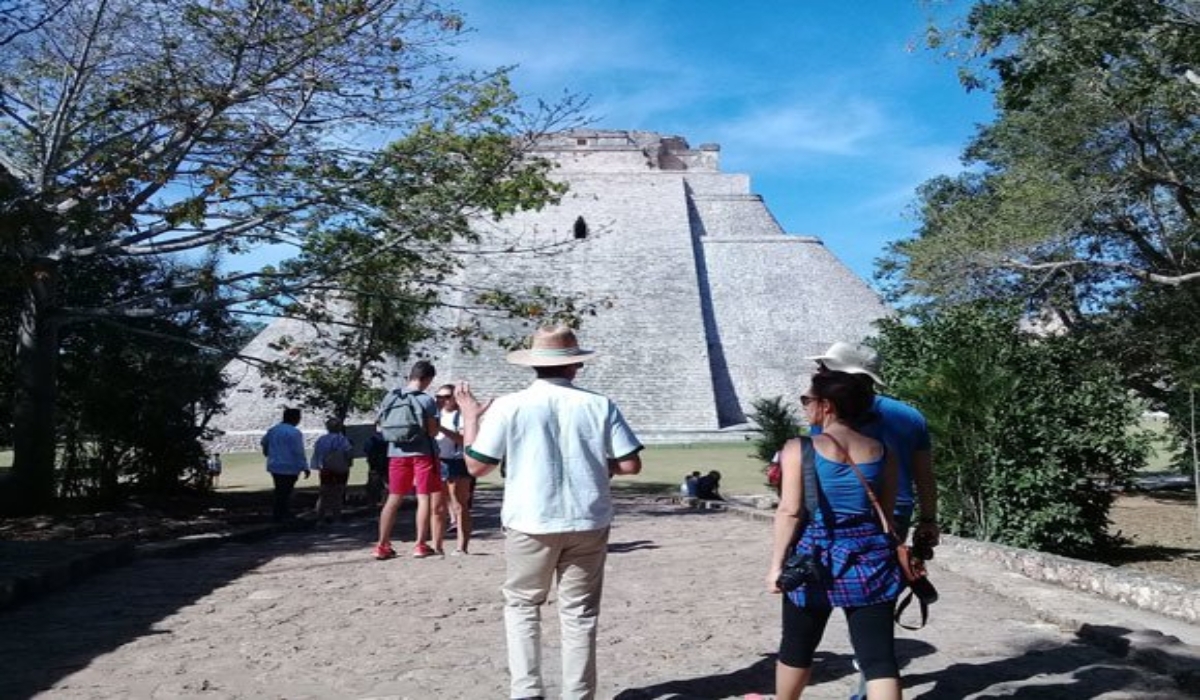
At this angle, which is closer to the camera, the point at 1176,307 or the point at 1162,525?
the point at 1162,525

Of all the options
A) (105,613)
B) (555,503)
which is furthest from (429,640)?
(105,613)

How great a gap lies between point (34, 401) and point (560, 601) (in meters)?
9.37

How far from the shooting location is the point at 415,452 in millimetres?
7184

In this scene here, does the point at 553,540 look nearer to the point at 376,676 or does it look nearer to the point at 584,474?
the point at 584,474

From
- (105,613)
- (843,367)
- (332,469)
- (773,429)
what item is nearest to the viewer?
(843,367)

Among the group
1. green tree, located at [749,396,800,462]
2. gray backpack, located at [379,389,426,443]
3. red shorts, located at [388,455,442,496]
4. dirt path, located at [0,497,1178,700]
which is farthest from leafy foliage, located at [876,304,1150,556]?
green tree, located at [749,396,800,462]

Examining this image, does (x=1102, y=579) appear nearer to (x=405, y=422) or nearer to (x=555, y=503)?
(x=555, y=503)

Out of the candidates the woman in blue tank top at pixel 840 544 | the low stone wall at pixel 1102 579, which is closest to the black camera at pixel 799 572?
the woman in blue tank top at pixel 840 544

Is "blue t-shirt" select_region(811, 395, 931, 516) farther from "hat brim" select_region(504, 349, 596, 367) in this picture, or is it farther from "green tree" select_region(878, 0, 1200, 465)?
"green tree" select_region(878, 0, 1200, 465)

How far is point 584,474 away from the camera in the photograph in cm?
351

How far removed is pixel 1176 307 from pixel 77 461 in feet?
50.6

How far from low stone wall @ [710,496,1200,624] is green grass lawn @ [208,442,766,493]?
865 centimetres

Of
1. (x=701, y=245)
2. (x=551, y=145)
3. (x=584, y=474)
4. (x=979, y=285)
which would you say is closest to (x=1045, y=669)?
(x=584, y=474)

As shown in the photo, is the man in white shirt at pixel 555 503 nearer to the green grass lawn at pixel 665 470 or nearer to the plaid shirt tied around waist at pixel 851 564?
the plaid shirt tied around waist at pixel 851 564
